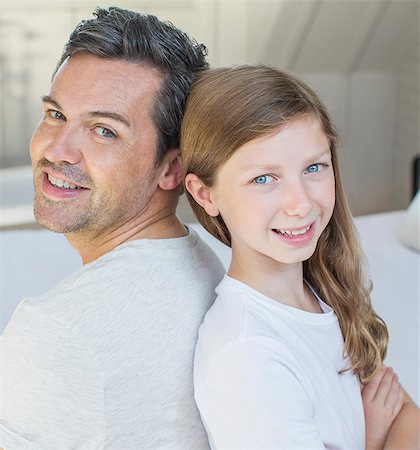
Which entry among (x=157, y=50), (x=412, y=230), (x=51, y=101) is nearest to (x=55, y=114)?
(x=51, y=101)

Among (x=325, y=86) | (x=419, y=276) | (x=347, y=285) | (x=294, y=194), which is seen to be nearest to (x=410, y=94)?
(x=325, y=86)

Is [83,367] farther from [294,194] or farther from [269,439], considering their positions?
[294,194]

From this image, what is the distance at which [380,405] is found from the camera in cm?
138

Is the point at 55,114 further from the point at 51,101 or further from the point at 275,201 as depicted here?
the point at 275,201

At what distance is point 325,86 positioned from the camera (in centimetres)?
436

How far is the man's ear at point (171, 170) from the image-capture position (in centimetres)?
132

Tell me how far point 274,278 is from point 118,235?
25 centimetres

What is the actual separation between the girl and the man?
0.06 meters

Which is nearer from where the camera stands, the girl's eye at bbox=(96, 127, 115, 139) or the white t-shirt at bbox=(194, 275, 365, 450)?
the white t-shirt at bbox=(194, 275, 365, 450)

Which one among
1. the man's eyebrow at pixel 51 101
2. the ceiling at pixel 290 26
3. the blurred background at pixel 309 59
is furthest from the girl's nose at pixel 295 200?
the ceiling at pixel 290 26

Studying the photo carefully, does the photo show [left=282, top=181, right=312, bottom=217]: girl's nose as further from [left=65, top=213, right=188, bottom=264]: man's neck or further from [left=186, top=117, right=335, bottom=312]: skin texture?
[left=65, top=213, right=188, bottom=264]: man's neck

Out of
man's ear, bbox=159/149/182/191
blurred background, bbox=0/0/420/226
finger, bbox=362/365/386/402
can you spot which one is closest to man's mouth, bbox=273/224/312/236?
man's ear, bbox=159/149/182/191

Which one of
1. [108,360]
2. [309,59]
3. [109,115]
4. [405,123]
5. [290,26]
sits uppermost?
[109,115]

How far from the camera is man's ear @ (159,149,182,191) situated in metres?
1.32
